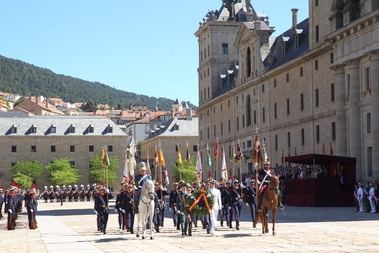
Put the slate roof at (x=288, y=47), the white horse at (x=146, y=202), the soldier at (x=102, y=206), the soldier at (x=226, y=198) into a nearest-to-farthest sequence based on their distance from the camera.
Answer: the white horse at (x=146, y=202)
the soldier at (x=102, y=206)
the soldier at (x=226, y=198)
the slate roof at (x=288, y=47)

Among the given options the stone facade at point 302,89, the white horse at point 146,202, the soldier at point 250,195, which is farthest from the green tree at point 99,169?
the white horse at point 146,202

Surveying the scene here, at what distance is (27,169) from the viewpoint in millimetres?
119375

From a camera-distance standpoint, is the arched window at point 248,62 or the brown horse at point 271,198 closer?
the brown horse at point 271,198

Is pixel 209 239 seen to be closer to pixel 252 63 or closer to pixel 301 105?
pixel 301 105

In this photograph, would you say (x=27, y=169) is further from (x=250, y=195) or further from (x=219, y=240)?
(x=219, y=240)

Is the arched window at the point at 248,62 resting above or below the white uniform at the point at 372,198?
above

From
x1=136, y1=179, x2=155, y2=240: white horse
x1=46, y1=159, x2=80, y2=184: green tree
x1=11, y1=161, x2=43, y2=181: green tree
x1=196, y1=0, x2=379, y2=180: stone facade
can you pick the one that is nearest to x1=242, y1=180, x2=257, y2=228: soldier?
x1=136, y1=179, x2=155, y2=240: white horse

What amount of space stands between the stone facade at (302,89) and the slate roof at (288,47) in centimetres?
10

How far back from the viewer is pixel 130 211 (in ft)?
94.5

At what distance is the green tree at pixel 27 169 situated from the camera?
119 m

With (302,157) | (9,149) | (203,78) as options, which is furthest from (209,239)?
(9,149)

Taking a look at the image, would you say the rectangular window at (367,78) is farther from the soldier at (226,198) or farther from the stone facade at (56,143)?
the stone facade at (56,143)

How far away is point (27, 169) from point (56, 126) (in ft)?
30.2

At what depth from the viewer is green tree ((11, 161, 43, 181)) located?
119 metres
